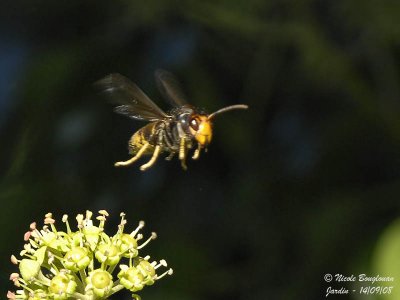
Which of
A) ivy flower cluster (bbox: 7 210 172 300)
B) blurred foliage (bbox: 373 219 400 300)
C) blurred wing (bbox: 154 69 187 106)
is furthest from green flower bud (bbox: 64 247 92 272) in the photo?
blurred foliage (bbox: 373 219 400 300)

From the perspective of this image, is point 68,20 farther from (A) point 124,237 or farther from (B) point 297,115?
(A) point 124,237

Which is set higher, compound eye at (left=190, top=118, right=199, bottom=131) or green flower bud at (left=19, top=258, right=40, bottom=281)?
compound eye at (left=190, top=118, right=199, bottom=131)

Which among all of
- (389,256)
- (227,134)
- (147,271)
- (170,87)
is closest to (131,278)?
(147,271)

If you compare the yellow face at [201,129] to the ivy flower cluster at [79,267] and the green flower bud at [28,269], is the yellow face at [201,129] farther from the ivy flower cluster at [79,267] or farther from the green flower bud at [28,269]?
the green flower bud at [28,269]

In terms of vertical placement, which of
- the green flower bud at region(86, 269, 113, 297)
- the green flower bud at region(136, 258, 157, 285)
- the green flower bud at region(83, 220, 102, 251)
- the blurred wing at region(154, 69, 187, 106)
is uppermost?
the blurred wing at region(154, 69, 187, 106)

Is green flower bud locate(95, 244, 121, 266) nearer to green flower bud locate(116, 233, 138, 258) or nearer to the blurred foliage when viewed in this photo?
green flower bud locate(116, 233, 138, 258)

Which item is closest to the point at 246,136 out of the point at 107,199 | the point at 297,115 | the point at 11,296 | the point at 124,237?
the point at 297,115
